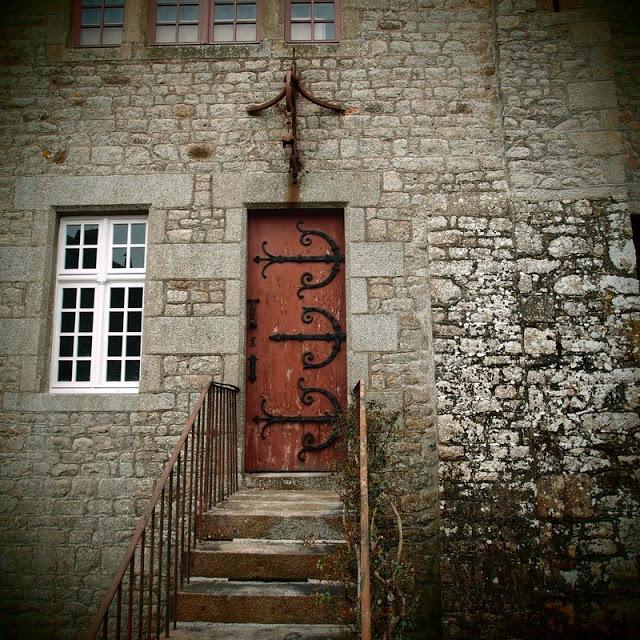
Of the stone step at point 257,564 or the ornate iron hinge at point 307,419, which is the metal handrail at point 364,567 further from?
the ornate iron hinge at point 307,419

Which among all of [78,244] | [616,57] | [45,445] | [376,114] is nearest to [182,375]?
[45,445]

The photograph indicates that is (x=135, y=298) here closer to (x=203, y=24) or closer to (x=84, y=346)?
(x=84, y=346)

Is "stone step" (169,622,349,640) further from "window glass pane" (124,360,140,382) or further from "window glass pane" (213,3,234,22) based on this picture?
"window glass pane" (213,3,234,22)

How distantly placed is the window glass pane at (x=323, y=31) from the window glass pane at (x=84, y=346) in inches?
139

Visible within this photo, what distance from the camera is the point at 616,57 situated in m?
5.22

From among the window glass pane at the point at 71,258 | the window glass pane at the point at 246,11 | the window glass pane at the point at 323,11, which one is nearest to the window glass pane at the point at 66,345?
the window glass pane at the point at 71,258

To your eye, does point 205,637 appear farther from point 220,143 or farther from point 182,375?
point 220,143

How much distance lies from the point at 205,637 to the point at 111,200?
3.66 m

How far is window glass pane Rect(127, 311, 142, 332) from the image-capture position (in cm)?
500

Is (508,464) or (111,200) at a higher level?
(111,200)

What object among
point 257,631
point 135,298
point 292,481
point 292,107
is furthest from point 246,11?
point 257,631

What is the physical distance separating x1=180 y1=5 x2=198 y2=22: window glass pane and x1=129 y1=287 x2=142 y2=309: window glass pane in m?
2.67

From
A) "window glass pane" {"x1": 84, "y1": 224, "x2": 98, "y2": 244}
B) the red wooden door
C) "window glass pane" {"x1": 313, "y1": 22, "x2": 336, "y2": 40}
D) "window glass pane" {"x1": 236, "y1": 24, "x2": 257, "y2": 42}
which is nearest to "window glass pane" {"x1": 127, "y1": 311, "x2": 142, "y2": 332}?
"window glass pane" {"x1": 84, "y1": 224, "x2": 98, "y2": 244}

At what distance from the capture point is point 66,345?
16.3 ft
